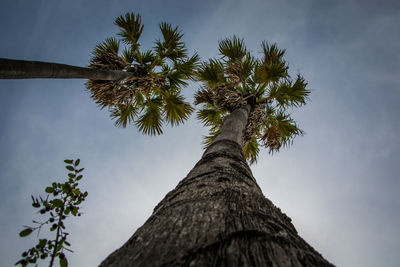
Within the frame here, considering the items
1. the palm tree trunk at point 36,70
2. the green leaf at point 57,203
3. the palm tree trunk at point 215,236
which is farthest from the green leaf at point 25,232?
the palm tree trunk at point 36,70

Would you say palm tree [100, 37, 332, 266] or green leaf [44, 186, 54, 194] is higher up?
green leaf [44, 186, 54, 194]

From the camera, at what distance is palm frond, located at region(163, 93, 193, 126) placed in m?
6.75

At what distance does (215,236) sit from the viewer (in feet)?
2.40

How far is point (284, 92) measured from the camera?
5637 millimetres

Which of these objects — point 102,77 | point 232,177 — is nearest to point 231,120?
point 232,177

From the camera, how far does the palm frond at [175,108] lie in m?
6.75

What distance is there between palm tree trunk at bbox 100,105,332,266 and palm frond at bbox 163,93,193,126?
5.66 meters

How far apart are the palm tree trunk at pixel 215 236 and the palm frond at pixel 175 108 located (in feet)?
18.6

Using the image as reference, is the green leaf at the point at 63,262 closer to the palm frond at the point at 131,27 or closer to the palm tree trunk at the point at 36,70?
the palm tree trunk at the point at 36,70

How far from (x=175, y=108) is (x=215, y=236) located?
6231 mm

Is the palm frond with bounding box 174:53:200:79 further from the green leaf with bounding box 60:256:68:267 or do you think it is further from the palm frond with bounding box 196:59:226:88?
the green leaf with bounding box 60:256:68:267

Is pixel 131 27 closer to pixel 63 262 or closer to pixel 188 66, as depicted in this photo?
pixel 188 66

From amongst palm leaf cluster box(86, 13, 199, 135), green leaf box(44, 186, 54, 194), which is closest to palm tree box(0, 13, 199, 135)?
palm leaf cluster box(86, 13, 199, 135)

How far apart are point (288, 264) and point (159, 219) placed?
55 cm
